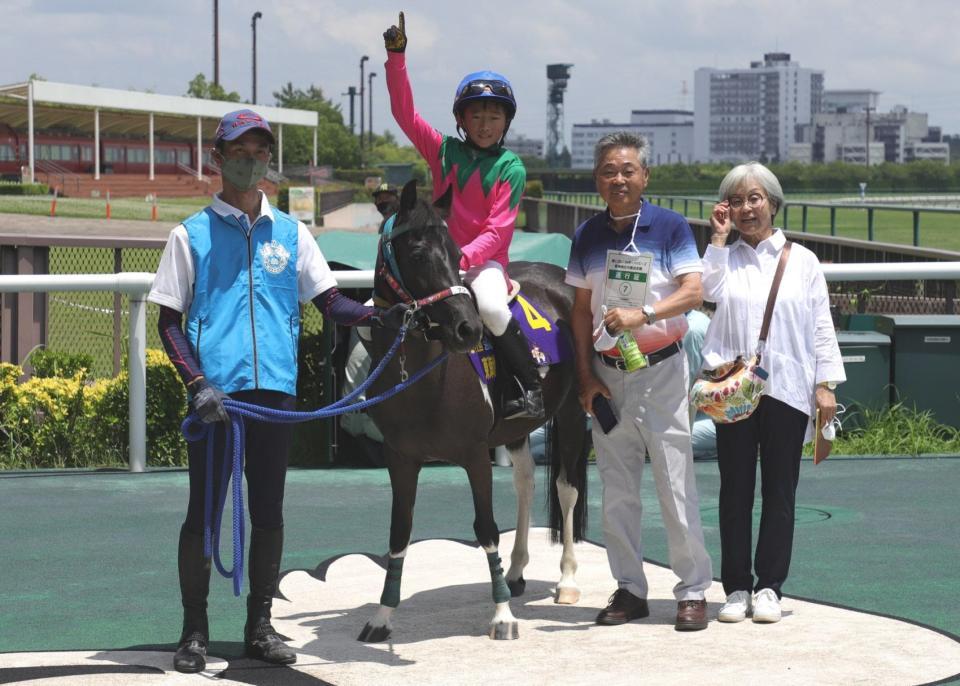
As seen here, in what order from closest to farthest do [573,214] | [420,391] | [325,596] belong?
[420,391]
[325,596]
[573,214]

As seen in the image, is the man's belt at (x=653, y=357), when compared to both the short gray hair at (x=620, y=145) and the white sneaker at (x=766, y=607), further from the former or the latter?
the white sneaker at (x=766, y=607)

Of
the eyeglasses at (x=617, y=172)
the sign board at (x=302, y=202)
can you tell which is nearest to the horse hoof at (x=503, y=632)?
the eyeglasses at (x=617, y=172)

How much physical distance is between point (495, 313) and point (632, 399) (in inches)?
24.3

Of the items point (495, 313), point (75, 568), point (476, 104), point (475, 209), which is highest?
point (476, 104)

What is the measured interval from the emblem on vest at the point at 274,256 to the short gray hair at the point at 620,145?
4.02 ft

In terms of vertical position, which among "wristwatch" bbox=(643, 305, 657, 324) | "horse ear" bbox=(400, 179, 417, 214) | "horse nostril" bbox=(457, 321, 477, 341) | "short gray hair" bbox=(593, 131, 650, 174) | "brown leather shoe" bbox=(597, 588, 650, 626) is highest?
"short gray hair" bbox=(593, 131, 650, 174)

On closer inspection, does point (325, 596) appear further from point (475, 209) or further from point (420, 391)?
point (475, 209)

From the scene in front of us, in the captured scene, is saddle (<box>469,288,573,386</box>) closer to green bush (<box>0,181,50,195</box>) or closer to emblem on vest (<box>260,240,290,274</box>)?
emblem on vest (<box>260,240,290,274</box>)

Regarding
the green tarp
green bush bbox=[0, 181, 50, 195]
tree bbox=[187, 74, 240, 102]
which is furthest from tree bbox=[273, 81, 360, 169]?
the green tarp

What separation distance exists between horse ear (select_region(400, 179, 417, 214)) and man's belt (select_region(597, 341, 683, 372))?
40.3 inches

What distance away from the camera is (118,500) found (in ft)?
26.2

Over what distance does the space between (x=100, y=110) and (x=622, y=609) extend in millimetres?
57226

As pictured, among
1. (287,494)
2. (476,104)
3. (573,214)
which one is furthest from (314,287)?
(573,214)

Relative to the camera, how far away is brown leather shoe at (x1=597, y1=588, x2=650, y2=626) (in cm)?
542
